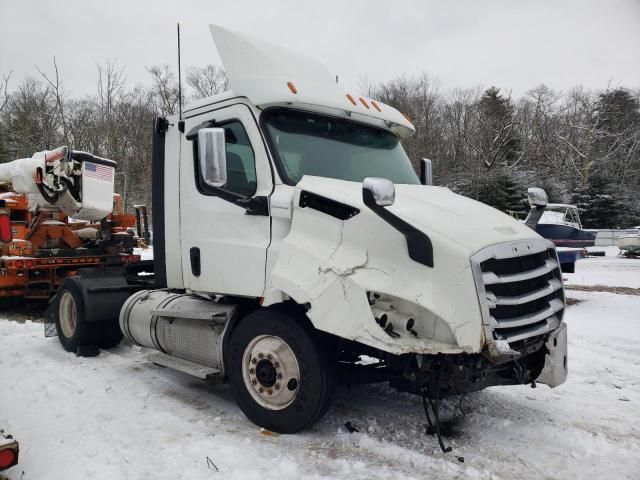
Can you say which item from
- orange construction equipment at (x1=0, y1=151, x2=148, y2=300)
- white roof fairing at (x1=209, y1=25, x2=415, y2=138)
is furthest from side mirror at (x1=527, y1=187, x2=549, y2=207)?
orange construction equipment at (x1=0, y1=151, x2=148, y2=300)

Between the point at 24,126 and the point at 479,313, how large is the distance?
110 feet

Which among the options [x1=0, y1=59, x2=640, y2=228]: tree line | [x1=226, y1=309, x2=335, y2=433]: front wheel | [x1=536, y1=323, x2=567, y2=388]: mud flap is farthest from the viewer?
[x1=0, y1=59, x2=640, y2=228]: tree line

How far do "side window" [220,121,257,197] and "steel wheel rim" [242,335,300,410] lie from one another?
126cm

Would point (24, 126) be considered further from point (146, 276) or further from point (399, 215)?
point (399, 215)

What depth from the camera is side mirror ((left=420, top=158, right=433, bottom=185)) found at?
572 cm

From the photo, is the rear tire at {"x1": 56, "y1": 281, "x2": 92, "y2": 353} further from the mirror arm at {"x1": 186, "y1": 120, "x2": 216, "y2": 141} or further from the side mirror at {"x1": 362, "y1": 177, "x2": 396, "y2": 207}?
the side mirror at {"x1": 362, "y1": 177, "x2": 396, "y2": 207}

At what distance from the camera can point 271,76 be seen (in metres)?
4.39

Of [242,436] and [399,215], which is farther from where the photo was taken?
[242,436]

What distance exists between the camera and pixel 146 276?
6.75 metres

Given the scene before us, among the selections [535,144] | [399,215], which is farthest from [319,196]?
[535,144]

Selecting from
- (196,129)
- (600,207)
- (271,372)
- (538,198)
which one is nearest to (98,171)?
(196,129)

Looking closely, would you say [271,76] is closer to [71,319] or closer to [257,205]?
[257,205]

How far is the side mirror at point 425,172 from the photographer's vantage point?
5.72 m

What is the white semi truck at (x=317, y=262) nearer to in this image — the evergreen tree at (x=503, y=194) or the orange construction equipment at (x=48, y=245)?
the orange construction equipment at (x=48, y=245)
